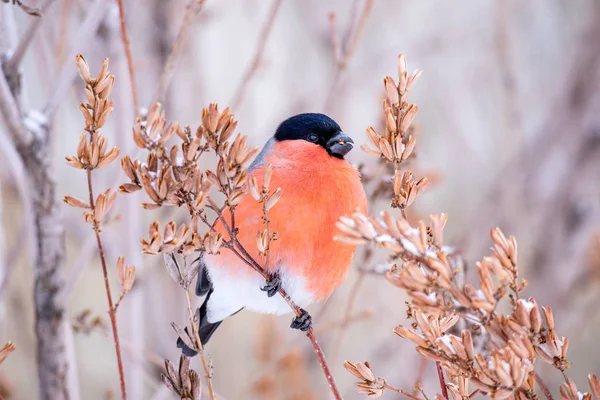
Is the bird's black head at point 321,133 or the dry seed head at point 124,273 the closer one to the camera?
the dry seed head at point 124,273

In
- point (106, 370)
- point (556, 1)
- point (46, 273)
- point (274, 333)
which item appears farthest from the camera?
point (106, 370)

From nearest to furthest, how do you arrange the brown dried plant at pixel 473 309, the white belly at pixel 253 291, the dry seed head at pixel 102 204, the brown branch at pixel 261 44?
1. the brown dried plant at pixel 473 309
2. the dry seed head at pixel 102 204
3. the brown branch at pixel 261 44
4. the white belly at pixel 253 291

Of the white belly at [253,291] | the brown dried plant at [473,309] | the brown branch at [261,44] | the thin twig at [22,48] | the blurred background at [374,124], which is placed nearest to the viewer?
the brown dried plant at [473,309]

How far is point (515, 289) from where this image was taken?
0.62m

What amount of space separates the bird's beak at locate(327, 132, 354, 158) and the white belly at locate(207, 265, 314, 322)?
277 millimetres

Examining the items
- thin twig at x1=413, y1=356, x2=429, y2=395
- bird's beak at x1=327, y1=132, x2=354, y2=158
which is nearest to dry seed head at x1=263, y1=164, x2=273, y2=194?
thin twig at x1=413, y1=356, x2=429, y2=395

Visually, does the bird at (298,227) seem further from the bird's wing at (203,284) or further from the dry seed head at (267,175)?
the dry seed head at (267,175)

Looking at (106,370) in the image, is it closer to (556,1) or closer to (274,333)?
(274,333)

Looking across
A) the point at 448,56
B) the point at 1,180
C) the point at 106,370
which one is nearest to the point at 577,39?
the point at 448,56

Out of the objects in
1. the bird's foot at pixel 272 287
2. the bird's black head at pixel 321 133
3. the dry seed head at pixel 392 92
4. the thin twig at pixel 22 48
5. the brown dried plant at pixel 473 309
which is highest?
the bird's black head at pixel 321 133

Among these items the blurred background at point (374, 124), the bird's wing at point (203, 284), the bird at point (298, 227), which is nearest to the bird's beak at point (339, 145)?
the bird at point (298, 227)

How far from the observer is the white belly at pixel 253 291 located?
1225 mm

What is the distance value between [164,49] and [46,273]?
1147 mm

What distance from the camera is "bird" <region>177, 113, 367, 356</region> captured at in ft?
3.71
